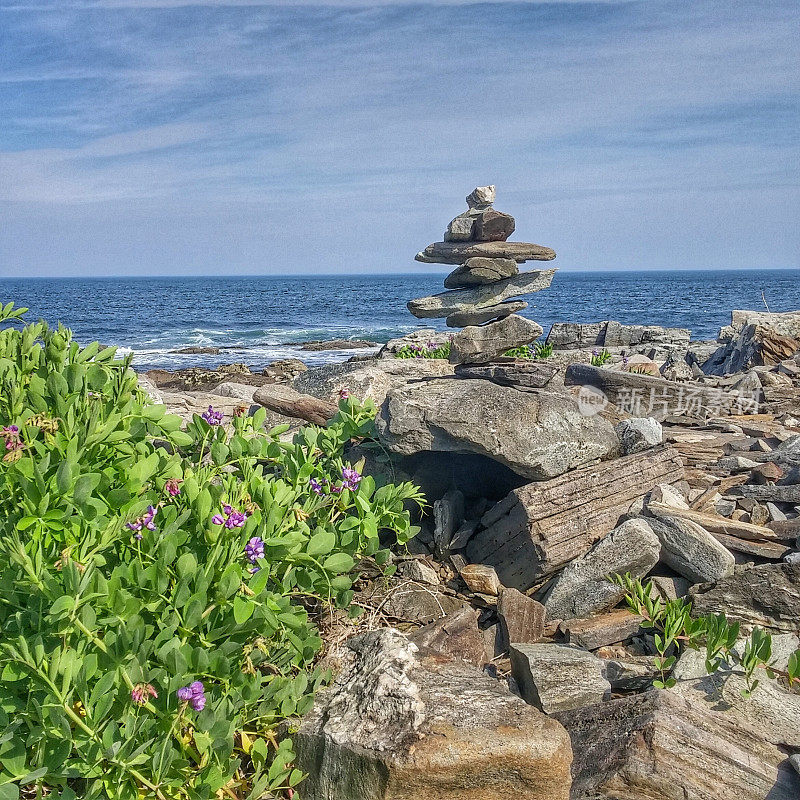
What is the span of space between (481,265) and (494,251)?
0.35 meters

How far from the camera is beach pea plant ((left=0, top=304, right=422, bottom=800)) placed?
2412 mm

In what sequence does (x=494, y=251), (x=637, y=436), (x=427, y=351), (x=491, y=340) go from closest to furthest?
(x=637, y=436), (x=491, y=340), (x=494, y=251), (x=427, y=351)

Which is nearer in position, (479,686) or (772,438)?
(479,686)

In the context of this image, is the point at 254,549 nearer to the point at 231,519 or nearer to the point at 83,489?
the point at 231,519

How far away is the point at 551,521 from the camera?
15.3 feet

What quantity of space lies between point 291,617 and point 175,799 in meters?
0.75

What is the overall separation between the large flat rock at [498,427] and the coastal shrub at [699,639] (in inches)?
37.2

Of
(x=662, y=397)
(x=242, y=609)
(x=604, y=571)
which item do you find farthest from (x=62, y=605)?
(x=662, y=397)

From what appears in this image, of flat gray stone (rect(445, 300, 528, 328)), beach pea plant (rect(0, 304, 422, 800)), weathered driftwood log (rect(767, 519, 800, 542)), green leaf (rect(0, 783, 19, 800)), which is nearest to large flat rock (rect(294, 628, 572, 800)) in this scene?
beach pea plant (rect(0, 304, 422, 800))

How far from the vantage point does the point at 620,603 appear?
454cm

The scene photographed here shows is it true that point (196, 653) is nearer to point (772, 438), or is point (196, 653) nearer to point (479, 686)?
point (479, 686)

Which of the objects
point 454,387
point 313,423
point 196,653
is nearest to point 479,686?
point 196,653

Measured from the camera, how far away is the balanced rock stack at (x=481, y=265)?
1223 cm

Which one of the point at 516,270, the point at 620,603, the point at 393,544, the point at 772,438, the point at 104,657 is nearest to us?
the point at 104,657
